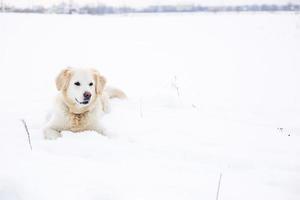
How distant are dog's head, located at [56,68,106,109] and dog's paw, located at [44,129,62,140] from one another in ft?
Answer: 1.47

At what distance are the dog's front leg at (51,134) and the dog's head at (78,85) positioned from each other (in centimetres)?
43

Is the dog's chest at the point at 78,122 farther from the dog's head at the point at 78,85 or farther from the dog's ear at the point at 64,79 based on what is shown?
the dog's ear at the point at 64,79

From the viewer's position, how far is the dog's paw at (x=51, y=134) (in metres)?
4.59

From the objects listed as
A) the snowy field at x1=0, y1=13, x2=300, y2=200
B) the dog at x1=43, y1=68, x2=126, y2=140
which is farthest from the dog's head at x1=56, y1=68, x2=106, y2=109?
the snowy field at x1=0, y1=13, x2=300, y2=200

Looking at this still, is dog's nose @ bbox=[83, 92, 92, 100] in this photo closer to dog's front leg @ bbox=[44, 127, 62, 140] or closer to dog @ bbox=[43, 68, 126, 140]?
dog @ bbox=[43, 68, 126, 140]

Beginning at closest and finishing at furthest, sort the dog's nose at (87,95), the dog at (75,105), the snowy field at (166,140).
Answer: the snowy field at (166,140) → the dog's nose at (87,95) → the dog at (75,105)

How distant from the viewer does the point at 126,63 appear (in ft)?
53.7

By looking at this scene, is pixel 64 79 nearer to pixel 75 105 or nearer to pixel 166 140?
pixel 75 105

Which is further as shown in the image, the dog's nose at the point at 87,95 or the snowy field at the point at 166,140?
the dog's nose at the point at 87,95

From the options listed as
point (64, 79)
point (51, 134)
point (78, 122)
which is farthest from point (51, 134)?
point (64, 79)

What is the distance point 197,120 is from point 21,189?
12.0 feet

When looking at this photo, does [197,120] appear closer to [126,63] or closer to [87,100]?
[87,100]

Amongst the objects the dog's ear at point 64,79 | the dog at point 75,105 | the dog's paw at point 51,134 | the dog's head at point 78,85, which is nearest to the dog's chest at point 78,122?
the dog at point 75,105

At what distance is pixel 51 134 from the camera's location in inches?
183
